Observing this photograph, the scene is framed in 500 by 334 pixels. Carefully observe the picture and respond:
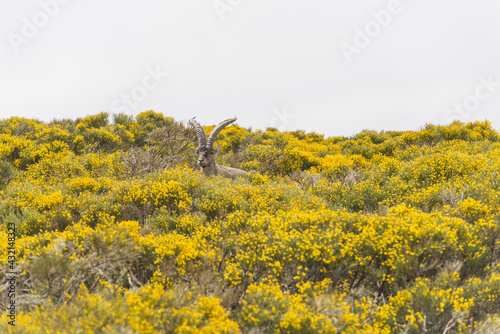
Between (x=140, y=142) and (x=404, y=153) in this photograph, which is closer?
(x=404, y=153)

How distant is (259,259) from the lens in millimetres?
4457

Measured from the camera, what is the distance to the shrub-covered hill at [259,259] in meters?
3.23

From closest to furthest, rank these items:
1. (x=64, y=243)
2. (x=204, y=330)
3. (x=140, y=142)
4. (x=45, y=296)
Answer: (x=204, y=330) → (x=45, y=296) → (x=64, y=243) → (x=140, y=142)

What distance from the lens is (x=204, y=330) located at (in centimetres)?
287

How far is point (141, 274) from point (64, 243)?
1.23 meters

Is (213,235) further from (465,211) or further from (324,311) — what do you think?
(465,211)

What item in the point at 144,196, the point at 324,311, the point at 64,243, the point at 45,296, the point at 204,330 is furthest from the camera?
the point at 144,196

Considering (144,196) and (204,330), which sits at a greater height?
(144,196)

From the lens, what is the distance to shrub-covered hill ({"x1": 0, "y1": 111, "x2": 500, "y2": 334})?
10.6ft

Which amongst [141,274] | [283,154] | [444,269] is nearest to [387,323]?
[444,269]

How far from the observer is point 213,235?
19.0ft

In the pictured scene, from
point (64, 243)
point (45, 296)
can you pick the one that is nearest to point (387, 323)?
point (45, 296)

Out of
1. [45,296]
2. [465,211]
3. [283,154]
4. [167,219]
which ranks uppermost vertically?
[283,154]

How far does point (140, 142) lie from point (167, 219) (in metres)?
13.2
